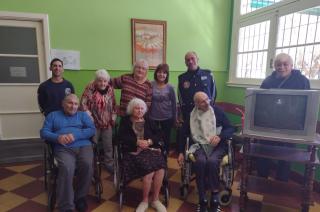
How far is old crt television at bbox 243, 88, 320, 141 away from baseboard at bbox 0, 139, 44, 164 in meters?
2.81

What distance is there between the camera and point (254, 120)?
79.7 inches

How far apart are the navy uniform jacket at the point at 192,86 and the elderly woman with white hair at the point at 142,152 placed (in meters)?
0.63

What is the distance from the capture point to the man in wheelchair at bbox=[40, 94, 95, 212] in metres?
1.93

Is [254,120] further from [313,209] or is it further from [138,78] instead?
[138,78]

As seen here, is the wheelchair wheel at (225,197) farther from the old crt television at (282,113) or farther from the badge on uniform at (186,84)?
the badge on uniform at (186,84)

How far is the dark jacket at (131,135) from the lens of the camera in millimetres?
2184

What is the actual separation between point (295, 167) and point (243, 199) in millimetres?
1062

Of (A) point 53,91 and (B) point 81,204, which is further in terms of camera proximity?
(A) point 53,91

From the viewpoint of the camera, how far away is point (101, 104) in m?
2.55

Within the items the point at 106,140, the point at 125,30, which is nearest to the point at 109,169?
the point at 106,140

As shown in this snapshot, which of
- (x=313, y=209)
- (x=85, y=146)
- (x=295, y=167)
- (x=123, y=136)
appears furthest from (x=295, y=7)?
(x=85, y=146)

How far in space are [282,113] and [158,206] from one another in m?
1.34

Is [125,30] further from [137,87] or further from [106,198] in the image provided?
[106,198]

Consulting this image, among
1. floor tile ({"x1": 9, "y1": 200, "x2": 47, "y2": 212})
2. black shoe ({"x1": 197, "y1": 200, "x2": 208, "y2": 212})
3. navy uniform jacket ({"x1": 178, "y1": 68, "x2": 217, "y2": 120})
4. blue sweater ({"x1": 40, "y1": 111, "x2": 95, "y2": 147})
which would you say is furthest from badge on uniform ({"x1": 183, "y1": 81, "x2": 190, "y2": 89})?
floor tile ({"x1": 9, "y1": 200, "x2": 47, "y2": 212})
